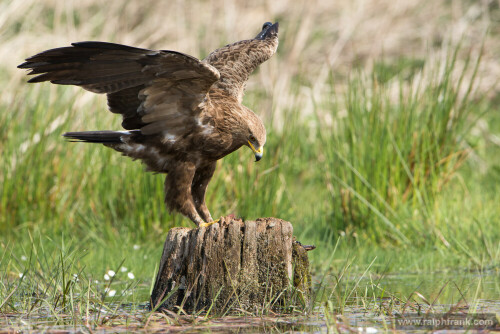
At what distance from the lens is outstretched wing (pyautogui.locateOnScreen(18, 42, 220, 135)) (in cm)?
410

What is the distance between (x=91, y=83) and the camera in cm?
429

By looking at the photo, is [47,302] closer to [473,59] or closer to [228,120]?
[228,120]

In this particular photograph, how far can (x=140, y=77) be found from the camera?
14.0 feet

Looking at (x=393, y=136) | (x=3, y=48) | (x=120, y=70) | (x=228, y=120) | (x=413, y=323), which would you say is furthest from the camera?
(x=3, y=48)

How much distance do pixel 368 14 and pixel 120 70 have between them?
29.2 ft

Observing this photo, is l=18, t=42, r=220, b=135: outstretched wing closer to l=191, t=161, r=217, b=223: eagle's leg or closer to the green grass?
l=191, t=161, r=217, b=223: eagle's leg

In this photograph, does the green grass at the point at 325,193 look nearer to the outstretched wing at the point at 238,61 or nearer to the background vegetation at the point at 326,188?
the background vegetation at the point at 326,188

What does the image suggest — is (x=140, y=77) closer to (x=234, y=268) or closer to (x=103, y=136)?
(x=103, y=136)

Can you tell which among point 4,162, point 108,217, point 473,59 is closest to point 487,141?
point 473,59

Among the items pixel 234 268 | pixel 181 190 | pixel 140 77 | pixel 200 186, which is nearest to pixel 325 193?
pixel 200 186

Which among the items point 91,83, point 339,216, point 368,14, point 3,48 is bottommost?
point 339,216

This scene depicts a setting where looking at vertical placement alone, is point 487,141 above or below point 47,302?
above

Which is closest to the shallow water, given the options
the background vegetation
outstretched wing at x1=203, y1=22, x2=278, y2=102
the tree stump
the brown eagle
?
the tree stump

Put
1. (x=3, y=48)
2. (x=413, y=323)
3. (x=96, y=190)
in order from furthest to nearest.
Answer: (x=3, y=48)
(x=96, y=190)
(x=413, y=323)
